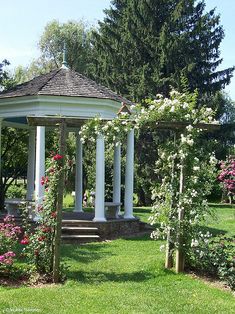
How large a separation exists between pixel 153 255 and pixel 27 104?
6214 mm

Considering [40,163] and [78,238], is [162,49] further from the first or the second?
[78,238]

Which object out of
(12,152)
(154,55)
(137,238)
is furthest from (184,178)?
(154,55)

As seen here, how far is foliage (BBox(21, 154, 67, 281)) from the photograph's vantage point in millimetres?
8211

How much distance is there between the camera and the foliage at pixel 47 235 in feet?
26.9

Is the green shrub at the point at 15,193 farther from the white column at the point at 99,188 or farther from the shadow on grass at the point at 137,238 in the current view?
the shadow on grass at the point at 137,238

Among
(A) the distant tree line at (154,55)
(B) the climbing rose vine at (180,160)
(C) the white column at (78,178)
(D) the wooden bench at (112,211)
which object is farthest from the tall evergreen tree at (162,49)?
(B) the climbing rose vine at (180,160)

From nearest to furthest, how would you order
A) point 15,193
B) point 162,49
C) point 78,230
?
1. point 78,230
2. point 15,193
3. point 162,49

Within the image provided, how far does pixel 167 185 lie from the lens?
29.0ft

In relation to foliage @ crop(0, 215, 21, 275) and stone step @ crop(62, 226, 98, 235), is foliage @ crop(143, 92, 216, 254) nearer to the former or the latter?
foliage @ crop(0, 215, 21, 275)

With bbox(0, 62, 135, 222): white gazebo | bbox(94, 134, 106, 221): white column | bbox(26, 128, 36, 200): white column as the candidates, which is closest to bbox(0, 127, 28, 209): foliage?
bbox(26, 128, 36, 200): white column

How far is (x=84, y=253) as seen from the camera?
10820mm

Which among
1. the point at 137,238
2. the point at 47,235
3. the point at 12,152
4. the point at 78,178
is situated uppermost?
the point at 12,152

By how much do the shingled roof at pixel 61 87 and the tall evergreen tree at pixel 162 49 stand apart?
45.5 ft

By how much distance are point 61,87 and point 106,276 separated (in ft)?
23.2
